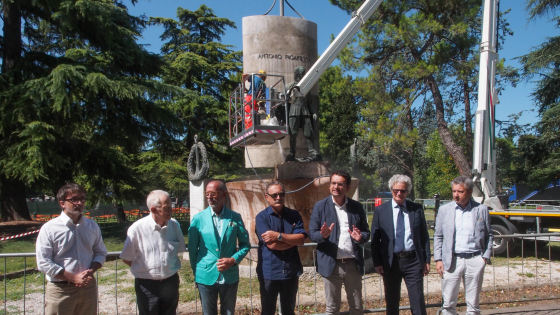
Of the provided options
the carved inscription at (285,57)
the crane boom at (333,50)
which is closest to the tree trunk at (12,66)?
the carved inscription at (285,57)

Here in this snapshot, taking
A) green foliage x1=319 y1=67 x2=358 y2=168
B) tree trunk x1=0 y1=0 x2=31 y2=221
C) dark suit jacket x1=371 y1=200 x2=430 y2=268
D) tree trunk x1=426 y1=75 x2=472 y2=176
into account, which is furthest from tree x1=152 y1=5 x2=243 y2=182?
dark suit jacket x1=371 y1=200 x2=430 y2=268

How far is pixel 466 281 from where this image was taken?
4.12 metres

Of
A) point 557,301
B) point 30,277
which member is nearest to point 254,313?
point 557,301

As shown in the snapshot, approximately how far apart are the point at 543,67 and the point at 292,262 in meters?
16.8

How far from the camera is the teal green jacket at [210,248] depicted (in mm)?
3680

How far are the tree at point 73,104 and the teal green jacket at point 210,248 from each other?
34.8 feet

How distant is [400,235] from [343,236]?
0.50 meters

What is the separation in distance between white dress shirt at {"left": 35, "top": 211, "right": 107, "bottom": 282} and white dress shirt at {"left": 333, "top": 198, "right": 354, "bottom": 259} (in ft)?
6.18

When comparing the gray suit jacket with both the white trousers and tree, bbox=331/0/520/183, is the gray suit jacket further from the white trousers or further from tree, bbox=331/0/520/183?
Result: tree, bbox=331/0/520/183

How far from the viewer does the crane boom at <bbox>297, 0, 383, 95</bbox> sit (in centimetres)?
927

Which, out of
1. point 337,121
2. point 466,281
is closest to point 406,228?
point 466,281

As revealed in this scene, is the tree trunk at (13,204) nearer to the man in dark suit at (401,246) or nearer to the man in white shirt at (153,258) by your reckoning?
the man in white shirt at (153,258)

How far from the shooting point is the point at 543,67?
17156mm

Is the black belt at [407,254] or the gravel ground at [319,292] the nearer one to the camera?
the black belt at [407,254]
